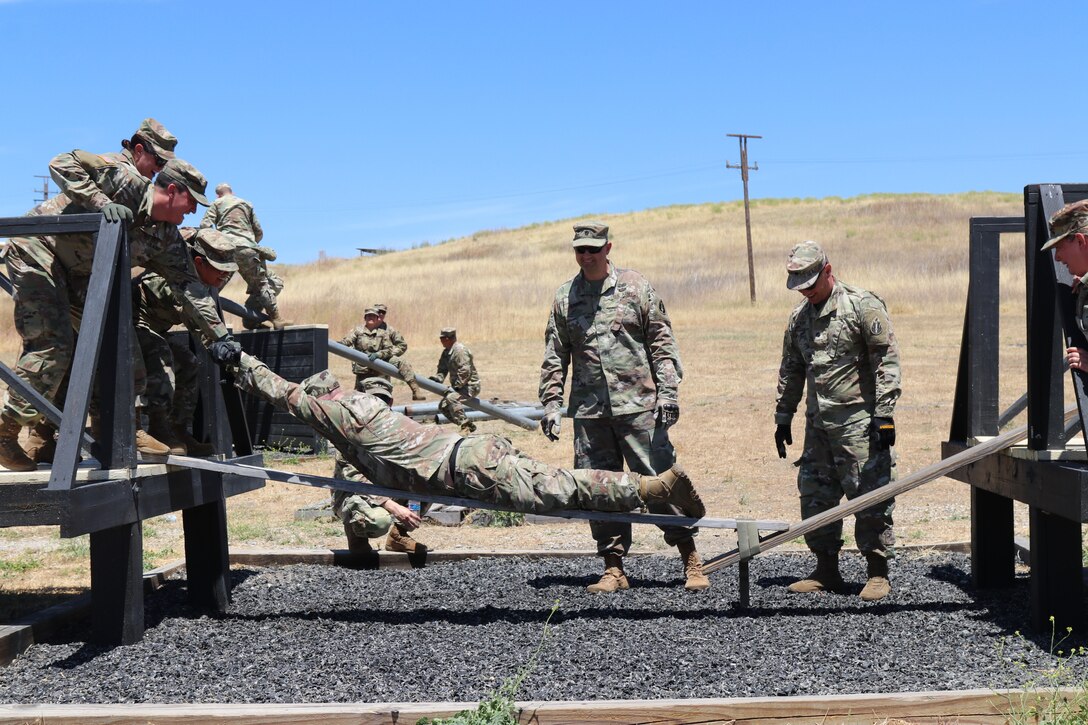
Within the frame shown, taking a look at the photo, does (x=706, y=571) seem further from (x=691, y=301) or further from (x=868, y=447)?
(x=691, y=301)

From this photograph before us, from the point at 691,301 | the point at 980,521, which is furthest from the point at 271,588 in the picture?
the point at 691,301

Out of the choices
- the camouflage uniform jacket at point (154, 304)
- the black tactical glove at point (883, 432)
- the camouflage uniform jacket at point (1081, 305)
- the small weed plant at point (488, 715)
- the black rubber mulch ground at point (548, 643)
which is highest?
the camouflage uniform jacket at point (154, 304)

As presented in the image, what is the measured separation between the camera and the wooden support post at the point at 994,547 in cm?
637

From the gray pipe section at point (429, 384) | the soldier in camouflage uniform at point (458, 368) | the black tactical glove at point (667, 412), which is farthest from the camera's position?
the soldier in camouflage uniform at point (458, 368)

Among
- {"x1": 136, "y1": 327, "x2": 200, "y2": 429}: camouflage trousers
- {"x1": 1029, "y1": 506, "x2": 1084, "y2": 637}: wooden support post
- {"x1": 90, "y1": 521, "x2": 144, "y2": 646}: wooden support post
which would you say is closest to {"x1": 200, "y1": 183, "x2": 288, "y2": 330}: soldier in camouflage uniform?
{"x1": 136, "y1": 327, "x2": 200, "y2": 429}: camouflage trousers

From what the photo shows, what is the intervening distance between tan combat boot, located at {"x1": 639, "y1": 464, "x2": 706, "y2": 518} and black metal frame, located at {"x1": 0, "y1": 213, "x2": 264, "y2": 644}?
7.57 feet

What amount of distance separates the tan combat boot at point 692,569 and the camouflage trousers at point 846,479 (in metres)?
0.63

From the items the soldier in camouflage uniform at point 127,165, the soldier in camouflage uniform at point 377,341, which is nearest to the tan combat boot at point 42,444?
the soldier in camouflage uniform at point 127,165

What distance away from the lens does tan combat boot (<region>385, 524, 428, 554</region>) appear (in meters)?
7.61

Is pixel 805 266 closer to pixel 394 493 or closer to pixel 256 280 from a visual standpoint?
pixel 394 493

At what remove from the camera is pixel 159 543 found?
9141 millimetres

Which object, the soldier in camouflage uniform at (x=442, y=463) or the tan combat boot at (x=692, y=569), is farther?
the tan combat boot at (x=692, y=569)

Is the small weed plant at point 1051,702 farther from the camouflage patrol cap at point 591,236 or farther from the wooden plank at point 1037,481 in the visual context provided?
the camouflage patrol cap at point 591,236

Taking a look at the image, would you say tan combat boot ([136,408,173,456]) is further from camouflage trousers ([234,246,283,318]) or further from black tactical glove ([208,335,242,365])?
camouflage trousers ([234,246,283,318])
